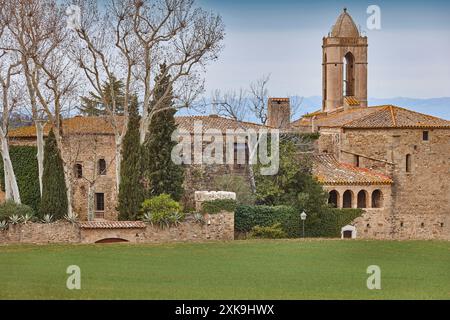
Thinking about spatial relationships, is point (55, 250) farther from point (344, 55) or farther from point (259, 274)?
point (344, 55)

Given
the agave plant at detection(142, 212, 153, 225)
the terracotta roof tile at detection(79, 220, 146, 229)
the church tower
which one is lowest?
the terracotta roof tile at detection(79, 220, 146, 229)

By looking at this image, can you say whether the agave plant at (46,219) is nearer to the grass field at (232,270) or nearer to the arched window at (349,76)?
the grass field at (232,270)

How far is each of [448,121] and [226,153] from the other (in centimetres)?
1119

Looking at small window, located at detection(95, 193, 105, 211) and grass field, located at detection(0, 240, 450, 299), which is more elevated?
small window, located at detection(95, 193, 105, 211)

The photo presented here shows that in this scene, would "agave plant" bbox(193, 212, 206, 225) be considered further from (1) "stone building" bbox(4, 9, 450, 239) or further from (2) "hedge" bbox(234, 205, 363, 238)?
(1) "stone building" bbox(4, 9, 450, 239)

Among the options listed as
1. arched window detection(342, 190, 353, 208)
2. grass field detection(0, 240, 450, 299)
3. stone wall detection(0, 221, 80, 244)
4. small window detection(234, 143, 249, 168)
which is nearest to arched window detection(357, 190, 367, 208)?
arched window detection(342, 190, 353, 208)

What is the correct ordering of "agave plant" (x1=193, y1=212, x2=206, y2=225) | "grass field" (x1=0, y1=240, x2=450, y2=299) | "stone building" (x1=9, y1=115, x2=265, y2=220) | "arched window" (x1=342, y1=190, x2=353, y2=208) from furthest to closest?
"arched window" (x1=342, y1=190, x2=353, y2=208) < "stone building" (x1=9, y1=115, x2=265, y2=220) < "agave plant" (x1=193, y1=212, x2=206, y2=225) < "grass field" (x1=0, y1=240, x2=450, y2=299)

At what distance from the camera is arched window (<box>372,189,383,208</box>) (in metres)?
54.1

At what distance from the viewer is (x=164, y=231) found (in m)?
41.9

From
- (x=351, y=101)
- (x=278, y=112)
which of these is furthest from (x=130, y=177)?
(x=351, y=101)

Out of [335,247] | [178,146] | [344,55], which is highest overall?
[344,55]

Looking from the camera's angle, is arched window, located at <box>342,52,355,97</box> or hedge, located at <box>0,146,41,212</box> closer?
hedge, located at <box>0,146,41,212</box>

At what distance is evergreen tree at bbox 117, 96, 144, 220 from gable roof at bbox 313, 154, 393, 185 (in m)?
9.30

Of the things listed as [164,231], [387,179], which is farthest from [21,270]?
[387,179]
